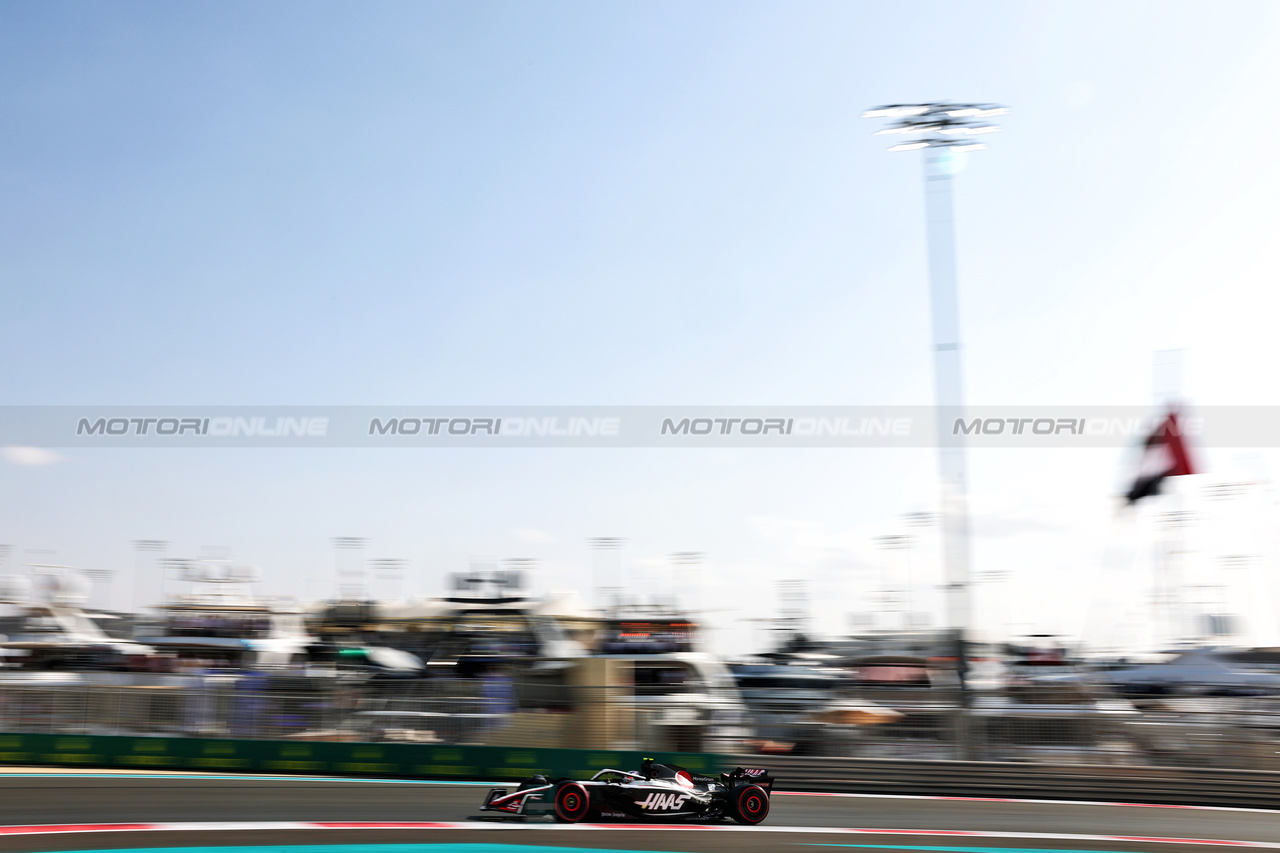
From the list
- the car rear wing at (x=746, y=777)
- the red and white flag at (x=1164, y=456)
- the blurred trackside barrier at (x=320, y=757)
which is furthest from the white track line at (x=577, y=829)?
the red and white flag at (x=1164, y=456)

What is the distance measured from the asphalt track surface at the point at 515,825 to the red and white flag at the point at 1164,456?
19.8 ft

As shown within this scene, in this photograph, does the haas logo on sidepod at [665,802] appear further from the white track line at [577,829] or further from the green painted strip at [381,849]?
the green painted strip at [381,849]

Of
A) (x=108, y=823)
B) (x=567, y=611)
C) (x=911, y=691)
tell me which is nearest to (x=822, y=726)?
(x=911, y=691)

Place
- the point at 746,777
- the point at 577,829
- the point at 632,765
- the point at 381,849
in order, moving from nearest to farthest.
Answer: the point at 381,849 < the point at 577,829 < the point at 746,777 < the point at 632,765

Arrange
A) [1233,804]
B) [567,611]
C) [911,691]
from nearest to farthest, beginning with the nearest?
[1233,804] < [911,691] < [567,611]

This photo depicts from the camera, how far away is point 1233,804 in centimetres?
1190

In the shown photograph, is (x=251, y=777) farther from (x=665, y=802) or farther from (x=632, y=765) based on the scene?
(x=665, y=802)

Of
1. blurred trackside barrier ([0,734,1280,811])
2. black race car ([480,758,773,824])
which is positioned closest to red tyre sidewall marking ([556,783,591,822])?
black race car ([480,758,773,824])

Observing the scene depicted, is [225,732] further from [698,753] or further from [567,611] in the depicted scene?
[567,611]

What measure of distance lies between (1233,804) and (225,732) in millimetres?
11842

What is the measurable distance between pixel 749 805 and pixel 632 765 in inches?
130

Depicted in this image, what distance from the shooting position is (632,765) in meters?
13.1

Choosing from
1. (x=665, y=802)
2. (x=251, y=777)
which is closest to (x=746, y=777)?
(x=665, y=802)

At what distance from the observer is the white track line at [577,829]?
9352mm
